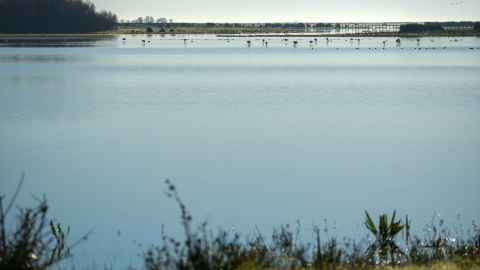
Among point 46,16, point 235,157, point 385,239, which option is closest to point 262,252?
point 385,239

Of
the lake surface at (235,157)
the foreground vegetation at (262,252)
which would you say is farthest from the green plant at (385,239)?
the lake surface at (235,157)

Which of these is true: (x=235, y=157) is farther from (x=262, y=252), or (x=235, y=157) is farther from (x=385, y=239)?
(x=262, y=252)

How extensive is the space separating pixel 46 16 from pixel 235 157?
136 meters

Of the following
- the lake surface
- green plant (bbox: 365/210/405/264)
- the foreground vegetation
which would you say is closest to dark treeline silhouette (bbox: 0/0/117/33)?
the lake surface

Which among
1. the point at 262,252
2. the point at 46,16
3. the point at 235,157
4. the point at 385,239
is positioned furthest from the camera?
the point at 46,16

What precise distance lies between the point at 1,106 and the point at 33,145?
9.38 metres

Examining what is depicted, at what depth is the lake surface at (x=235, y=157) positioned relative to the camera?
38.9ft

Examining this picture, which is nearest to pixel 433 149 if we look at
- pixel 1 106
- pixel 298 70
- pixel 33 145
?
pixel 33 145

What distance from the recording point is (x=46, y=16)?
144m

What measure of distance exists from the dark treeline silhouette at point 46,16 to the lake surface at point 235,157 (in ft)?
371

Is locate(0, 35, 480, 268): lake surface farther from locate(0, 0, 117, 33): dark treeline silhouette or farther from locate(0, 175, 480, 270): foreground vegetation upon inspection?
locate(0, 0, 117, 33): dark treeline silhouette

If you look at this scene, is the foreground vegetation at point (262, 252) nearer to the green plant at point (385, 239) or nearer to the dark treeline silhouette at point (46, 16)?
the green plant at point (385, 239)

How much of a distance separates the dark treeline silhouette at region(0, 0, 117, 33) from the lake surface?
371 ft

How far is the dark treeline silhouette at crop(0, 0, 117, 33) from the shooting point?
460 feet
